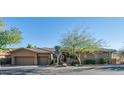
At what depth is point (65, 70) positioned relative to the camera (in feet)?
31.8

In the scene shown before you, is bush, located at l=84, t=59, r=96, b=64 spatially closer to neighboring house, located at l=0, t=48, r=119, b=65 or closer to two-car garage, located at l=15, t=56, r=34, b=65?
neighboring house, located at l=0, t=48, r=119, b=65

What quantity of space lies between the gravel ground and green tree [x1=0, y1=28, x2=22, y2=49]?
2.31ft

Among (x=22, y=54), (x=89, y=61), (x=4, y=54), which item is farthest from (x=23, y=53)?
(x=89, y=61)

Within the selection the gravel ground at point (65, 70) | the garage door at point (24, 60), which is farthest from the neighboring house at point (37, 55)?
the gravel ground at point (65, 70)

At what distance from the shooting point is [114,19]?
9195 millimetres

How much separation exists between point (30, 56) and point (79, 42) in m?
1.45

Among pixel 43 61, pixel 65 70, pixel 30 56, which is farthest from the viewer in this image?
pixel 30 56

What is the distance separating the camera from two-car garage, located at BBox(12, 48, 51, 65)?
9.74 m

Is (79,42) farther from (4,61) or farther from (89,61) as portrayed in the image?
(4,61)

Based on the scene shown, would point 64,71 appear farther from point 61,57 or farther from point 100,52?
point 100,52
